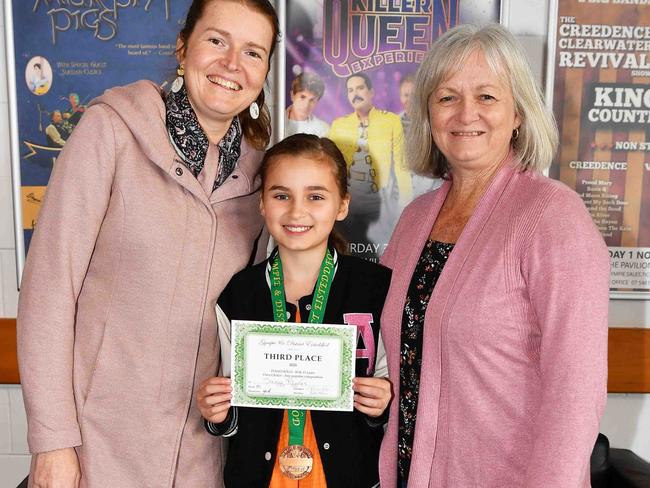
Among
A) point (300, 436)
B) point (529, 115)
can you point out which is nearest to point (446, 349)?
point (300, 436)

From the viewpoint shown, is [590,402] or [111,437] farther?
[111,437]

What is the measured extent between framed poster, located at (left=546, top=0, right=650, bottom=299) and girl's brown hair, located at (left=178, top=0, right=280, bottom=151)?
1415mm

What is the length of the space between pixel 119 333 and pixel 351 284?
65 cm

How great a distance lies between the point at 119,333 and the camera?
1.56 metres

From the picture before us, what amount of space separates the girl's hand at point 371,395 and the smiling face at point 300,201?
1.34 ft

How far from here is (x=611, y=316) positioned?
9.08 feet

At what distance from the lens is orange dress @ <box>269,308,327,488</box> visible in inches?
62.6

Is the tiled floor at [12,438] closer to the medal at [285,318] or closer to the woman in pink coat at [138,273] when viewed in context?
the woman in pink coat at [138,273]

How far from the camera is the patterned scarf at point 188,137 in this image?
1.64 m

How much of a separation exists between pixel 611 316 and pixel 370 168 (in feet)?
4.37

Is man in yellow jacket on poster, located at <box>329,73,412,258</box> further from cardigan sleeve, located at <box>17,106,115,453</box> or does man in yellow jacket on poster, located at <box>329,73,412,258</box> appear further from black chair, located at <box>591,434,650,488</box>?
cardigan sleeve, located at <box>17,106,115,453</box>

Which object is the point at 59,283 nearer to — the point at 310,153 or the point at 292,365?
the point at 292,365

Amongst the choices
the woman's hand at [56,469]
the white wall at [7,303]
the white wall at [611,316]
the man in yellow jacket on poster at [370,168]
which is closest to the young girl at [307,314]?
the woman's hand at [56,469]

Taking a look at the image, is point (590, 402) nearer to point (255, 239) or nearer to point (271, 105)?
point (255, 239)
